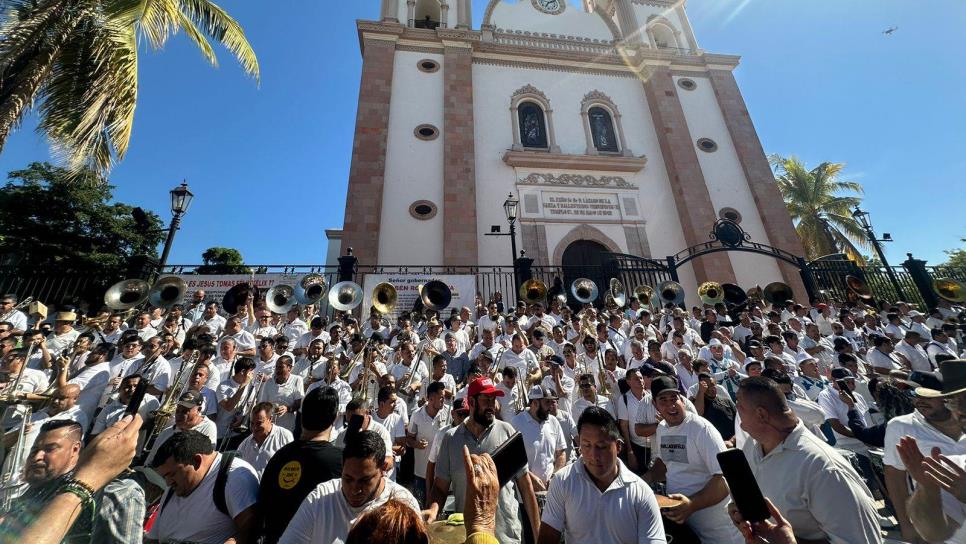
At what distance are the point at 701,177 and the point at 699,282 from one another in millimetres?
4765

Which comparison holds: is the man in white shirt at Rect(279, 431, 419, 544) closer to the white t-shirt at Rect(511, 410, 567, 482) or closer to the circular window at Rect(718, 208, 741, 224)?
the white t-shirt at Rect(511, 410, 567, 482)

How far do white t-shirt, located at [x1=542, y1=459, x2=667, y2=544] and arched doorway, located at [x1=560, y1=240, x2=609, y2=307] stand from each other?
36.0 ft

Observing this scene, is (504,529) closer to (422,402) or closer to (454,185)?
(422,402)

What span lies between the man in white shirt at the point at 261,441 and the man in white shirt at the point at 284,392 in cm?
134

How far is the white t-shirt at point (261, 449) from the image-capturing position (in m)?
3.38

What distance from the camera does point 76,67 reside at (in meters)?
7.32

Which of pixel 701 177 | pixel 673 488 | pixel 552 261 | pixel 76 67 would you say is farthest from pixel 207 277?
pixel 701 177

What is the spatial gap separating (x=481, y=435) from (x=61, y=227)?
82.9 ft

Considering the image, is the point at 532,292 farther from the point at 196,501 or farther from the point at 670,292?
the point at 196,501

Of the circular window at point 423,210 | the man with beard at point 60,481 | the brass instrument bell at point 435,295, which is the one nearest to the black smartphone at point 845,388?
the man with beard at point 60,481

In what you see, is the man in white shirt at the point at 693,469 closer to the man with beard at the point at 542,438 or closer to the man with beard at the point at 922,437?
the man with beard at the point at 922,437

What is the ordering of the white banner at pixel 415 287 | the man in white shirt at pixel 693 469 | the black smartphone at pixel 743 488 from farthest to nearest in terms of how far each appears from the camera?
the white banner at pixel 415 287 → the man in white shirt at pixel 693 469 → the black smartphone at pixel 743 488

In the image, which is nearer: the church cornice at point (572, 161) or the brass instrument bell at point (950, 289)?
the brass instrument bell at point (950, 289)

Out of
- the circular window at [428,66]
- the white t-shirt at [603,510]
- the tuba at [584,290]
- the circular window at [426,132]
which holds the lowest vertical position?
the white t-shirt at [603,510]
